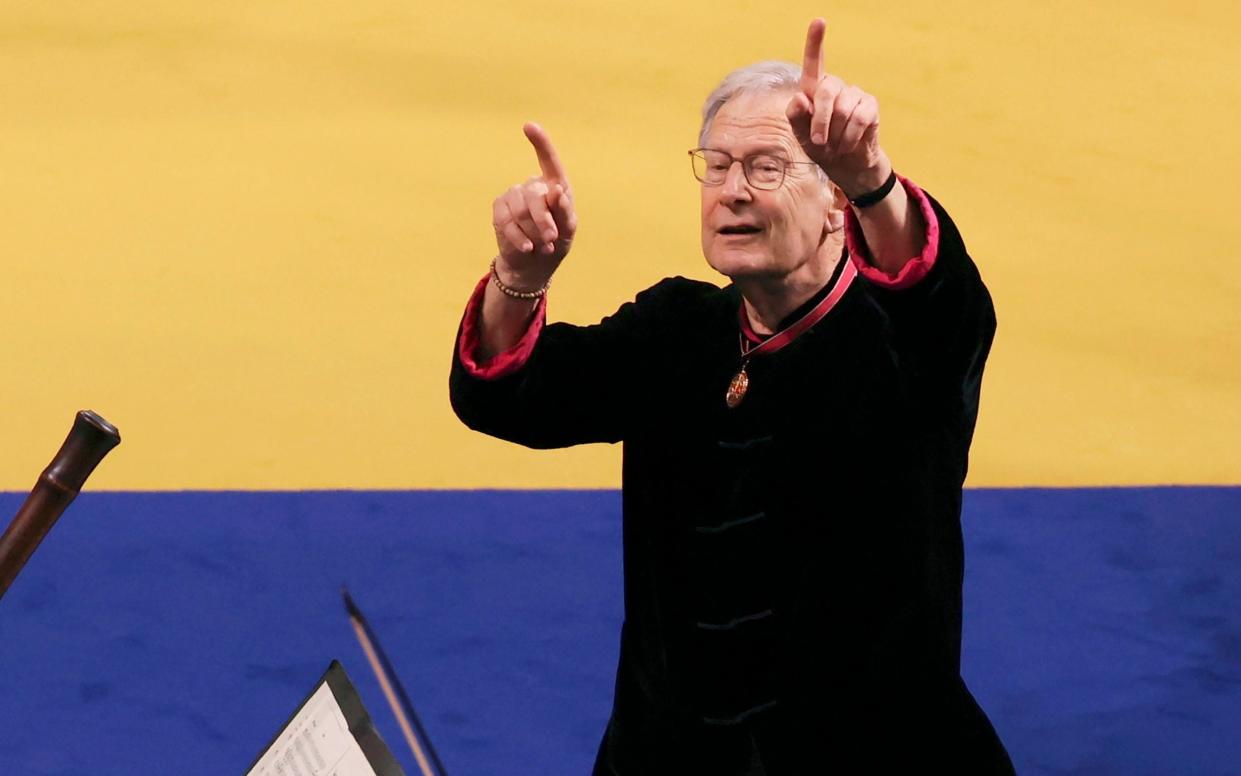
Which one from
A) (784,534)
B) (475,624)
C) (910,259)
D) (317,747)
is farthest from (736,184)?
(475,624)

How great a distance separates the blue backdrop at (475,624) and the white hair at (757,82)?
4.96ft

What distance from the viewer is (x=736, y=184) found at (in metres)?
2.19

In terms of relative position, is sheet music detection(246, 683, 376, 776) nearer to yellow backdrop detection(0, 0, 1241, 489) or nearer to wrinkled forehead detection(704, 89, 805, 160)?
Result: wrinkled forehead detection(704, 89, 805, 160)

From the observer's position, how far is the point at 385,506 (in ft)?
13.9

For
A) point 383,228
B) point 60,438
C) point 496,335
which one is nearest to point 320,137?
point 383,228

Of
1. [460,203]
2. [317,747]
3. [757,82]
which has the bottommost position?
[317,747]

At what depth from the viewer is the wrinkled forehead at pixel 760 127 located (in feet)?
7.20

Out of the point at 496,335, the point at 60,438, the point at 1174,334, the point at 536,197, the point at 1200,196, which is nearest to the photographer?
the point at 536,197

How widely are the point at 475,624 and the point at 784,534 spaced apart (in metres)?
1.75

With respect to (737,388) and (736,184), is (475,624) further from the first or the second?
(736,184)

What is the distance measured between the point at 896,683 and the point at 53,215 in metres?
3.74

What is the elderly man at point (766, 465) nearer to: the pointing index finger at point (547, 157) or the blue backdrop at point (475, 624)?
the pointing index finger at point (547, 157)

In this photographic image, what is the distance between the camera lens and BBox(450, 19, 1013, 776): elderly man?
214cm

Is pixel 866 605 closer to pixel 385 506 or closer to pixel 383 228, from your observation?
pixel 385 506
